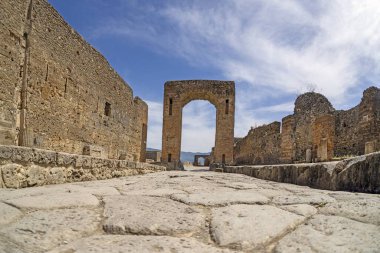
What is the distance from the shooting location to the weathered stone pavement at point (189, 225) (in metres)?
1.29

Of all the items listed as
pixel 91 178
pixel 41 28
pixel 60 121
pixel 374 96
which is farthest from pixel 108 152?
pixel 374 96

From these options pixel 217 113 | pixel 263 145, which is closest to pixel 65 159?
pixel 263 145

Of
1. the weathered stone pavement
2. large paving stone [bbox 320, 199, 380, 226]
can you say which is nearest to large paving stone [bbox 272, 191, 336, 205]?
the weathered stone pavement

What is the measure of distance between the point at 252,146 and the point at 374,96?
7560 millimetres

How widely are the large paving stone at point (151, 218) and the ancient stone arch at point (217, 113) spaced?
54.9 ft

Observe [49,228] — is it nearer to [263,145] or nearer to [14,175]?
[14,175]

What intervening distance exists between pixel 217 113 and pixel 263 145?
14.3 feet

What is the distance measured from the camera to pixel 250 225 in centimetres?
154

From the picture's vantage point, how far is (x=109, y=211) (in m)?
1.84

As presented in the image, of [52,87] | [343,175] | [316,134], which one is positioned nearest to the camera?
[343,175]

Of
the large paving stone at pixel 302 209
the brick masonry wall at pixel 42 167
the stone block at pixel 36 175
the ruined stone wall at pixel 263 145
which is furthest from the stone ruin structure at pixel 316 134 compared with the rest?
the stone block at pixel 36 175

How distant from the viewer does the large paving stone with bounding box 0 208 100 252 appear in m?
1.32

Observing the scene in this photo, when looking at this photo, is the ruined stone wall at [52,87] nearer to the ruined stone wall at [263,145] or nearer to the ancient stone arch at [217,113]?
the ancient stone arch at [217,113]

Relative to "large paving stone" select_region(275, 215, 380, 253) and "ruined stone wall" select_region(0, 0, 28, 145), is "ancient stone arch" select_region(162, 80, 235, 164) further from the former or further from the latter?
"large paving stone" select_region(275, 215, 380, 253)
